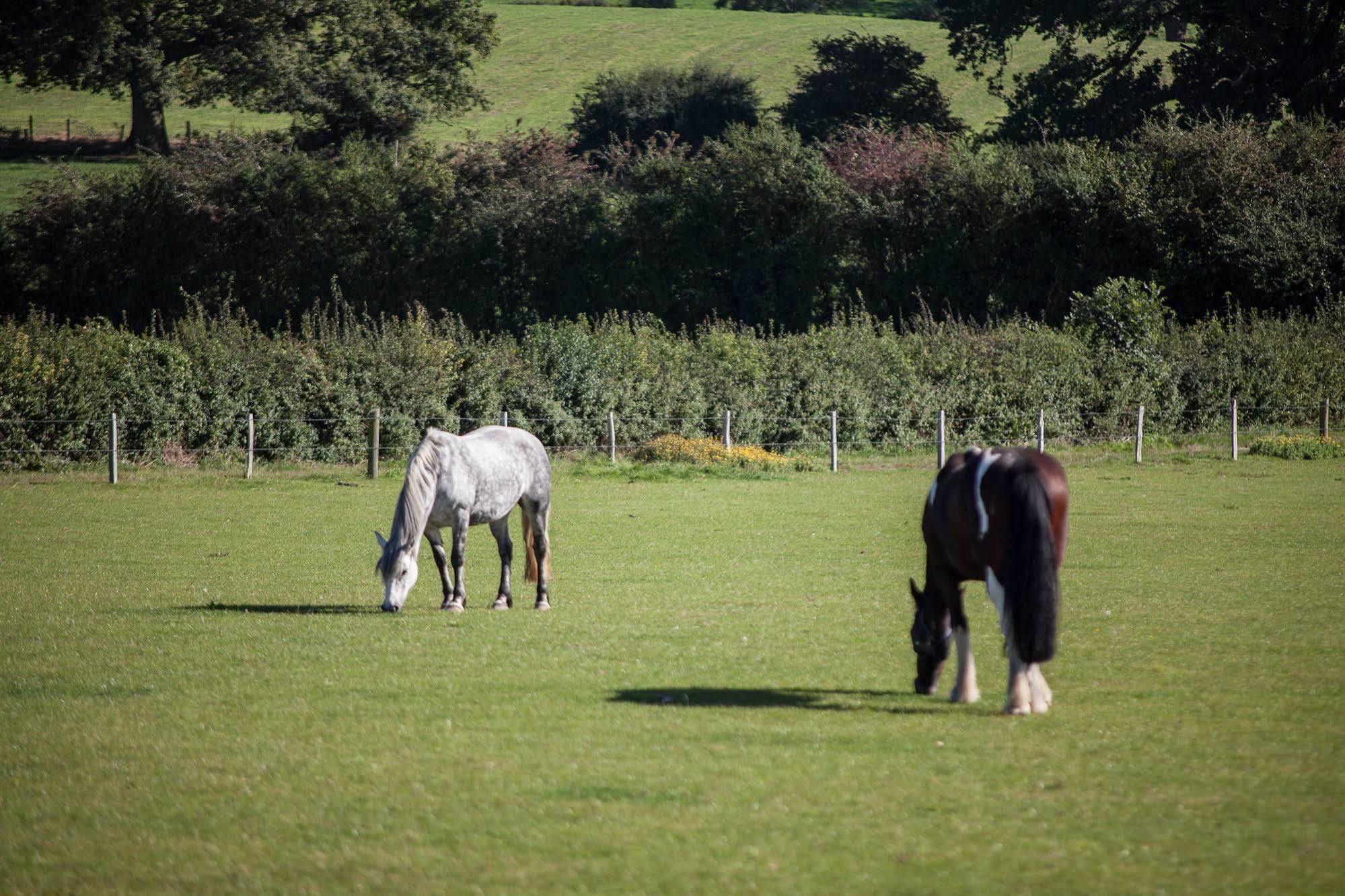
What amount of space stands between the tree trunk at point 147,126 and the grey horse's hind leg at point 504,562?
173ft

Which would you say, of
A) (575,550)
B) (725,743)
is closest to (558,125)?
(575,550)

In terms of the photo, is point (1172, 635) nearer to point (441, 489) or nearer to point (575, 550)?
point (441, 489)

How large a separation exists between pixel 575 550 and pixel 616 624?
19.3 feet

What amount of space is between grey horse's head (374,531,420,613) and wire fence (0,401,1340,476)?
17.8 meters

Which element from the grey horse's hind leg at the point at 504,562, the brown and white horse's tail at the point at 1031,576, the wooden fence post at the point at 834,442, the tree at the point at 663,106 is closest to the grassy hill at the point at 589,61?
the tree at the point at 663,106

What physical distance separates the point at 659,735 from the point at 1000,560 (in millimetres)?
→ 2424

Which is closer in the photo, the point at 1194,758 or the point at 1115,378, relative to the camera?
the point at 1194,758

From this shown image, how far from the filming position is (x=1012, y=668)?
27.6 feet

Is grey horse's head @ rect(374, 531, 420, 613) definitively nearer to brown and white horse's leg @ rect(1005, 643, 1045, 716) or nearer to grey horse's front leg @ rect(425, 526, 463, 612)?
grey horse's front leg @ rect(425, 526, 463, 612)

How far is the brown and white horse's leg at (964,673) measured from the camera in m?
8.91

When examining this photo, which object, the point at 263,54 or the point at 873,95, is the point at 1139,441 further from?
the point at 263,54

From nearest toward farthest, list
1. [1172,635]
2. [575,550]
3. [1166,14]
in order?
[1172,635]
[575,550]
[1166,14]

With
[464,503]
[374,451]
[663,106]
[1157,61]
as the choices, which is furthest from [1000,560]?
[663,106]

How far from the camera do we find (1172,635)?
37.0ft
